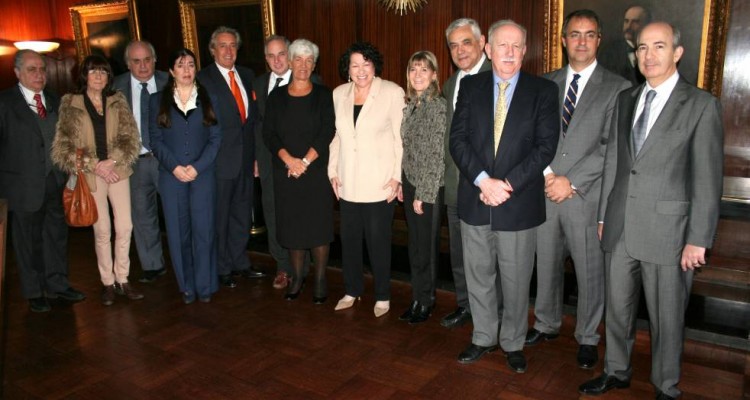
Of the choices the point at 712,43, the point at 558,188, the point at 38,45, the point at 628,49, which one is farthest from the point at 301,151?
the point at 38,45

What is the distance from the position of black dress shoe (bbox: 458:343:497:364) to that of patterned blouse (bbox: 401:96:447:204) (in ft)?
2.70

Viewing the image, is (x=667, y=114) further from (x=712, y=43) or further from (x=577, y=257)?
(x=712, y=43)

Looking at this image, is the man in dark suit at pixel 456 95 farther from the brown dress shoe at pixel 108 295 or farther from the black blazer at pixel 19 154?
the black blazer at pixel 19 154

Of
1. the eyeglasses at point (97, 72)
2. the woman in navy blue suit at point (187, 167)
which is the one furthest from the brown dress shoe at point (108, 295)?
the eyeglasses at point (97, 72)

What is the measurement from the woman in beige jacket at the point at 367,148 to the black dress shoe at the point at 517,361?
1.02m

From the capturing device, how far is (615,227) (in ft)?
8.07

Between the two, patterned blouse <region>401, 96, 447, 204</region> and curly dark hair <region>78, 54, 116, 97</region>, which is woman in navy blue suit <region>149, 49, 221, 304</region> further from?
patterned blouse <region>401, 96, 447, 204</region>

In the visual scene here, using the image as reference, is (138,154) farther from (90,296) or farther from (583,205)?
(583,205)

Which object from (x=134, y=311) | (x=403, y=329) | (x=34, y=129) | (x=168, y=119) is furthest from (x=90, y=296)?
(x=403, y=329)

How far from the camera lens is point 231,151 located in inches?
156

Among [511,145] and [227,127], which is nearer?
[511,145]

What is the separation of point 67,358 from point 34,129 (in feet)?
5.03

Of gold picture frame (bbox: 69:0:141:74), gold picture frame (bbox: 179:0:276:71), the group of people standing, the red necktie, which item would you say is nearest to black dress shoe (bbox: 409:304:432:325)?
the group of people standing

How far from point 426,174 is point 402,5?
7.51 feet
